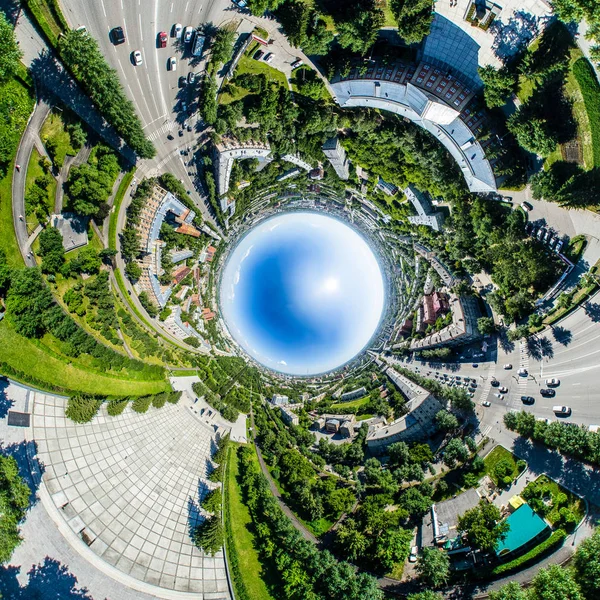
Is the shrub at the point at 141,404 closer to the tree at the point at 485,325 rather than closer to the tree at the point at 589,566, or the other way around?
the tree at the point at 485,325

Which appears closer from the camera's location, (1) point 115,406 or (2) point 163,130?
(1) point 115,406

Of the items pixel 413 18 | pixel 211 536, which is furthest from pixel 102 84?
pixel 211 536

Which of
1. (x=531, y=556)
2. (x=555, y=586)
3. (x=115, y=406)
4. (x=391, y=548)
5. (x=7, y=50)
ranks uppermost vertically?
(x=7, y=50)

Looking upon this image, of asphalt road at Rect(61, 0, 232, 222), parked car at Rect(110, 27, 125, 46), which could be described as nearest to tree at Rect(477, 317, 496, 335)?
asphalt road at Rect(61, 0, 232, 222)

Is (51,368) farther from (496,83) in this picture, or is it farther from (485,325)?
(496,83)

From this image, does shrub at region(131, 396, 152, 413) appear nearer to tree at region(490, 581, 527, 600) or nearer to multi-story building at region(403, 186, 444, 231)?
multi-story building at region(403, 186, 444, 231)

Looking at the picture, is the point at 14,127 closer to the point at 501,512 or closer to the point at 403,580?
the point at 403,580
